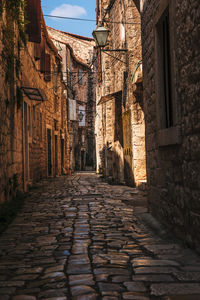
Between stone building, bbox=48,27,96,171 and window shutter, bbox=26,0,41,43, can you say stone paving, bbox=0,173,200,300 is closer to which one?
window shutter, bbox=26,0,41,43

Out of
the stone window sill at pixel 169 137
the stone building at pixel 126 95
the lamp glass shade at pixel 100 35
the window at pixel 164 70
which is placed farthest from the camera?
the lamp glass shade at pixel 100 35

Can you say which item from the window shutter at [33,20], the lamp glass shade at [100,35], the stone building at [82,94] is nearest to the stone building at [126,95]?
the lamp glass shade at [100,35]

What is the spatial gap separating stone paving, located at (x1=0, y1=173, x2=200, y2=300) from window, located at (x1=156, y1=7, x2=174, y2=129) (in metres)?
1.59

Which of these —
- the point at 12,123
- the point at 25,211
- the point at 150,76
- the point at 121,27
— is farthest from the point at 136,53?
the point at 25,211

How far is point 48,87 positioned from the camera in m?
16.8

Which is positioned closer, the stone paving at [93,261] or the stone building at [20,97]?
the stone paving at [93,261]

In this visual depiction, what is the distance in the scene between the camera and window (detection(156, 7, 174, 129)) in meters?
4.60

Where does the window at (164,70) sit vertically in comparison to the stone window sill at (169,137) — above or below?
above

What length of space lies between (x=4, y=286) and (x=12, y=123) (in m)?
5.41

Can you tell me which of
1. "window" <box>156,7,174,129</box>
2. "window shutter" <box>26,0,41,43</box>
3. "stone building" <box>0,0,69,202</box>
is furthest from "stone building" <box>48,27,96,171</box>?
"window" <box>156,7,174,129</box>

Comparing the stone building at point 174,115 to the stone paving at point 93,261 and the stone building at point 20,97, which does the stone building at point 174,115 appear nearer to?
the stone paving at point 93,261

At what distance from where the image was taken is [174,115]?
12.9 ft

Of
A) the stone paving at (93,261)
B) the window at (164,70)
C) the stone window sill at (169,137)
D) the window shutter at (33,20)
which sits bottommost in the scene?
the stone paving at (93,261)

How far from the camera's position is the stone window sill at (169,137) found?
3.76 m
